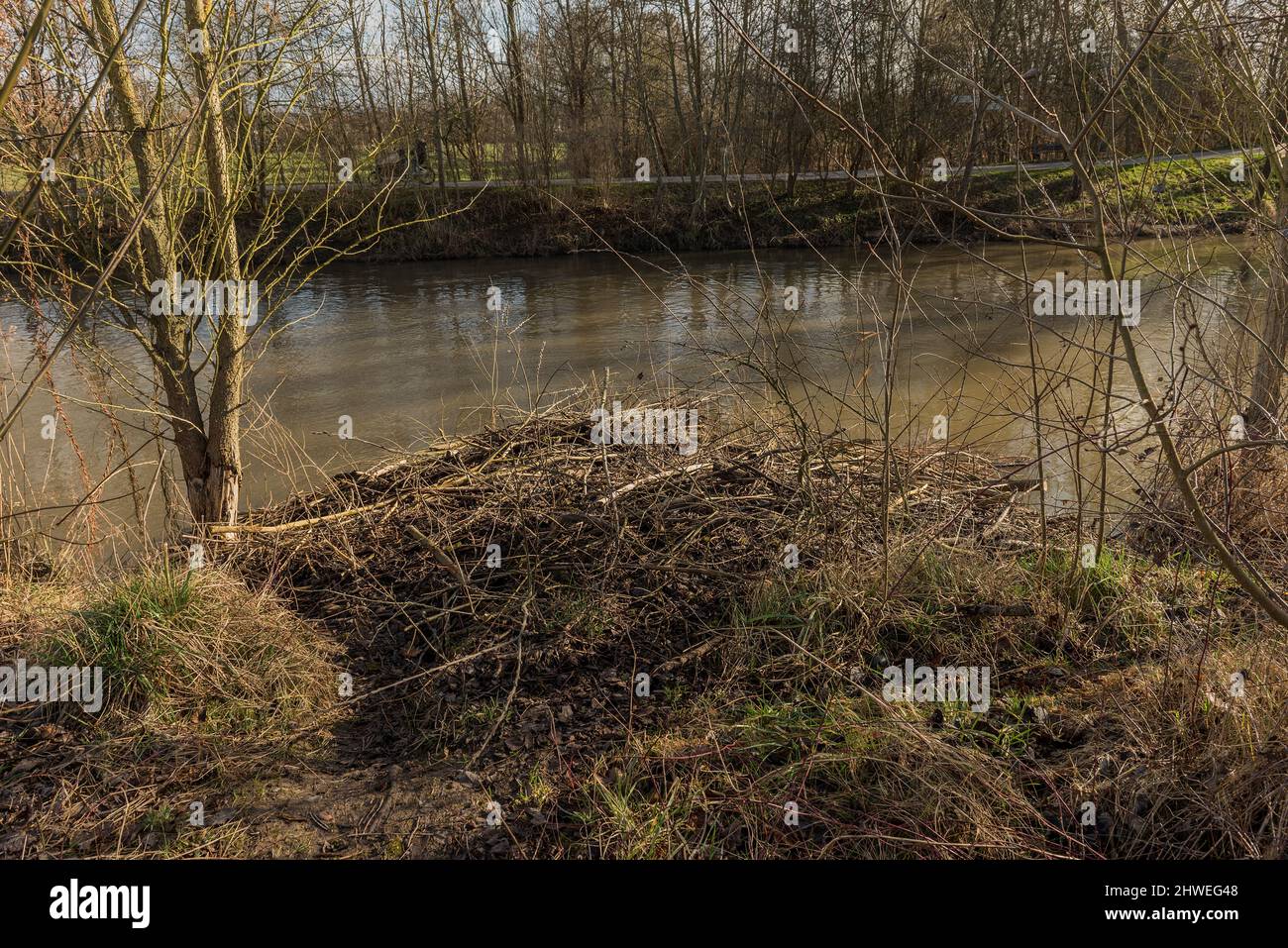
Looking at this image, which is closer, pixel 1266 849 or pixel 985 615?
pixel 1266 849

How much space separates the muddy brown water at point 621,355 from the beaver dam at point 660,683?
0.73 m

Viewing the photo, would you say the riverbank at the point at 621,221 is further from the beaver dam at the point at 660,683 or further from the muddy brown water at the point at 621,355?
the beaver dam at the point at 660,683

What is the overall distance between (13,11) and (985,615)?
5.12m

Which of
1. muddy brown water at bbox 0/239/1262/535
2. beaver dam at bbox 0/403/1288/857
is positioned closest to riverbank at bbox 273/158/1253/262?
muddy brown water at bbox 0/239/1262/535

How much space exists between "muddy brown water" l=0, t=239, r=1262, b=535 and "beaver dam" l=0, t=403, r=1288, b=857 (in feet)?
2.41

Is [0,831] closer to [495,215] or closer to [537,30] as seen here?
[495,215]

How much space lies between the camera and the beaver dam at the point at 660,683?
2850mm


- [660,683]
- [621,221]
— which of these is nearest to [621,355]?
[660,683]

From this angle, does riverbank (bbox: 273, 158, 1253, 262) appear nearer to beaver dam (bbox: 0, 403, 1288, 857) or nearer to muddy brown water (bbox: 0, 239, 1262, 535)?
muddy brown water (bbox: 0, 239, 1262, 535)

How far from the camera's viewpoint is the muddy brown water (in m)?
4.90

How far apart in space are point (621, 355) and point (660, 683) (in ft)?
25.9

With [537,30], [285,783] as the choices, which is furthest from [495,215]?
[285,783]
